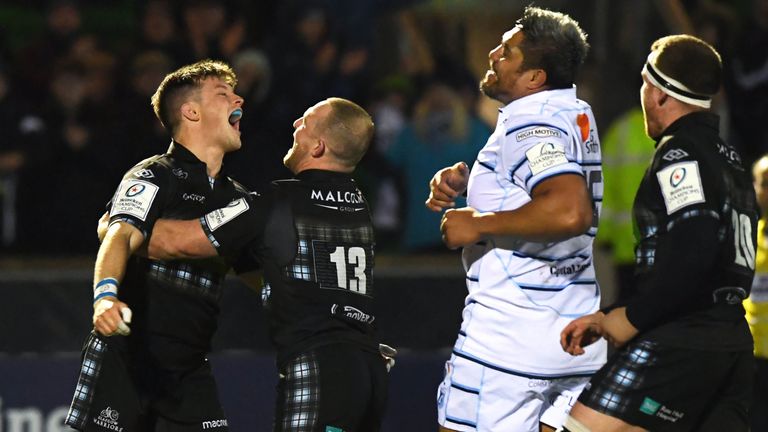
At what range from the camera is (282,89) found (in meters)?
9.58

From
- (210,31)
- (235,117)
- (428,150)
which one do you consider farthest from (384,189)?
(235,117)

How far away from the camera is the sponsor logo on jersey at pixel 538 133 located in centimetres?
→ 461

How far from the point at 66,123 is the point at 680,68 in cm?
556

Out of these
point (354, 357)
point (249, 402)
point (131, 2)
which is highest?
point (131, 2)

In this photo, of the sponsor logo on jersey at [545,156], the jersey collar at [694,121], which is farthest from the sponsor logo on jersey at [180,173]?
the jersey collar at [694,121]

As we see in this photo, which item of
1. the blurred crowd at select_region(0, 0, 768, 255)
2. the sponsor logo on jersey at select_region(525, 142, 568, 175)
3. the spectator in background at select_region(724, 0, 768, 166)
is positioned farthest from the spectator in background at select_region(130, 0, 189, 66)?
the sponsor logo on jersey at select_region(525, 142, 568, 175)

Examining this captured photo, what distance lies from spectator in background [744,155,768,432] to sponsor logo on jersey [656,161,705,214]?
2.34 m

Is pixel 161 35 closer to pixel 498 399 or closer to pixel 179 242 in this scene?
pixel 179 242

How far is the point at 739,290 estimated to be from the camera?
4.67 metres

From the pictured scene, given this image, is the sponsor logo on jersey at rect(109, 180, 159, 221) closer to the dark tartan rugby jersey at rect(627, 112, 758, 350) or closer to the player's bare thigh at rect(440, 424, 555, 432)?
the player's bare thigh at rect(440, 424, 555, 432)

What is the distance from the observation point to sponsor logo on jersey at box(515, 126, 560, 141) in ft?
15.1

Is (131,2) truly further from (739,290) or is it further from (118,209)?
(739,290)

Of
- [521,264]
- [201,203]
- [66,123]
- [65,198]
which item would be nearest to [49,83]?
[66,123]

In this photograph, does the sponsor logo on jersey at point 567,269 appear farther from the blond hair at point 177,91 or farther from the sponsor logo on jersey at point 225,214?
the blond hair at point 177,91
